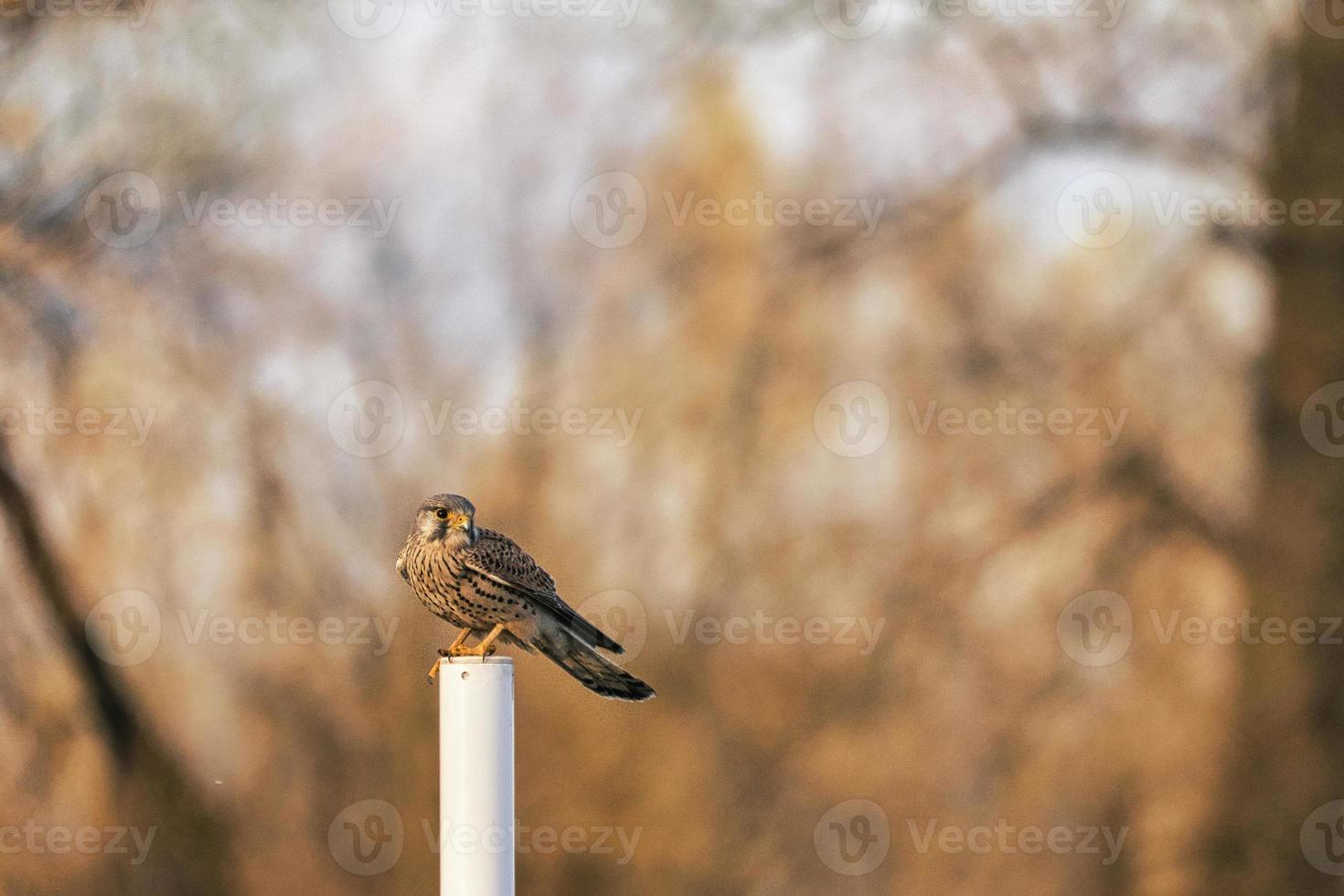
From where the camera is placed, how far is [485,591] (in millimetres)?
3115

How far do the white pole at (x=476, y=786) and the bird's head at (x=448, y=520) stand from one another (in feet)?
1.95

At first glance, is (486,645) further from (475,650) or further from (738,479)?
(738,479)

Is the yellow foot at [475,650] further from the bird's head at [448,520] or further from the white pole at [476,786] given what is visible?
the white pole at [476,786]

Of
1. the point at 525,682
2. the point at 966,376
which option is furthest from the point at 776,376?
the point at 525,682

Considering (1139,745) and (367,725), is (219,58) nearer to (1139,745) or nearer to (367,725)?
(367,725)

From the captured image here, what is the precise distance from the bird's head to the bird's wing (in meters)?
0.04

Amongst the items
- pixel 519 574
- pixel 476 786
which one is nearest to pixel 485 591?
pixel 519 574

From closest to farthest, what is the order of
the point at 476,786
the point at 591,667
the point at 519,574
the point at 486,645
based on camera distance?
the point at 476,786
the point at 486,645
the point at 519,574
the point at 591,667

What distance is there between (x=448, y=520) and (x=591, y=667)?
1.83 ft

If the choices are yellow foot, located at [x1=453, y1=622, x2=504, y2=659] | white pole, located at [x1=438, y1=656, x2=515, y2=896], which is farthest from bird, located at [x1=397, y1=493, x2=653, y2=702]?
white pole, located at [x1=438, y1=656, x2=515, y2=896]

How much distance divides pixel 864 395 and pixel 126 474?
250 cm

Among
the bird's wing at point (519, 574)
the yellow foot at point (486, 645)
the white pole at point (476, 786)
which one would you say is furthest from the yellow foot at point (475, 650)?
the white pole at point (476, 786)

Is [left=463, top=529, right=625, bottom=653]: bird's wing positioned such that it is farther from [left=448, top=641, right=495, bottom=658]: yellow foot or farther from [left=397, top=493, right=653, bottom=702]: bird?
[left=448, top=641, right=495, bottom=658]: yellow foot

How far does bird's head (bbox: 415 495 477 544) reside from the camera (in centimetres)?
307
